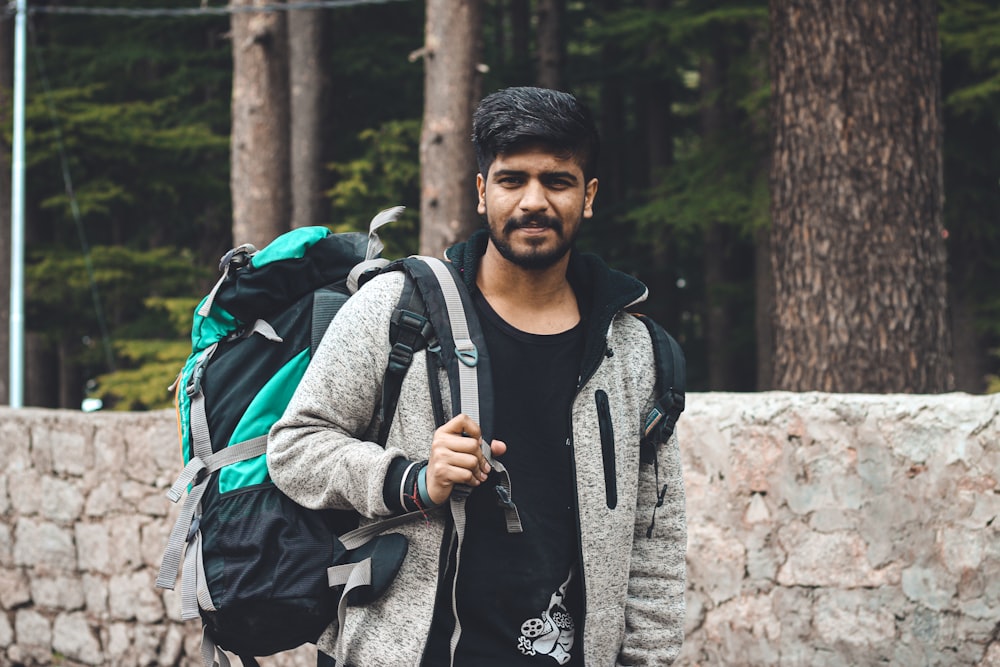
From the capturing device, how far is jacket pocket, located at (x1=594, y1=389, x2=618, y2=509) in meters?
2.32

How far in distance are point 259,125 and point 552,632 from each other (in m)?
10.0

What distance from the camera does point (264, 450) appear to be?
236cm

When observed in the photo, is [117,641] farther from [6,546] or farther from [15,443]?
[15,443]

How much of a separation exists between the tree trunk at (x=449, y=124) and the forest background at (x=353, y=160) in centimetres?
2

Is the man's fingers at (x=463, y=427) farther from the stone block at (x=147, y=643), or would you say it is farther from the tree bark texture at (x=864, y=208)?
the stone block at (x=147, y=643)

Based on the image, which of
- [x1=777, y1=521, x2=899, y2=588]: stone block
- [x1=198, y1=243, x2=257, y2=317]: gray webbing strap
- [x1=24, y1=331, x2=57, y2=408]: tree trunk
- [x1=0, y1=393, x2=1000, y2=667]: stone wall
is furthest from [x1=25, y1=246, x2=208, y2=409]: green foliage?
[x1=198, y1=243, x2=257, y2=317]: gray webbing strap

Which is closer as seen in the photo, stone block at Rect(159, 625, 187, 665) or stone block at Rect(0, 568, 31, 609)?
stone block at Rect(159, 625, 187, 665)

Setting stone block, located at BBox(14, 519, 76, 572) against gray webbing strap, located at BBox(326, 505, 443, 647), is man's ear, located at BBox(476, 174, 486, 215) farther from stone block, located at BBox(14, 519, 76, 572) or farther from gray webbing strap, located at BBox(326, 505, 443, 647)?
stone block, located at BBox(14, 519, 76, 572)

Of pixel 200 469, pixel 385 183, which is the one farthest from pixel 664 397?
pixel 385 183

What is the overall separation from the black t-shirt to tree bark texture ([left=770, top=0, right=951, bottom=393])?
376 centimetres

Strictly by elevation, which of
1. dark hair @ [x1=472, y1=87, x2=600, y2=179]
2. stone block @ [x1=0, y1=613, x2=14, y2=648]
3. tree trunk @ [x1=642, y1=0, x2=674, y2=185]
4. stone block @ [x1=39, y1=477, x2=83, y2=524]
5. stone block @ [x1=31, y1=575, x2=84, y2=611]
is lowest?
stone block @ [x1=0, y1=613, x2=14, y2=648]

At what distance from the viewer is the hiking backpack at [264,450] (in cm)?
222

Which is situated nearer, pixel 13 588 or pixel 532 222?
pixel 532 222

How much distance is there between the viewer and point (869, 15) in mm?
5816
